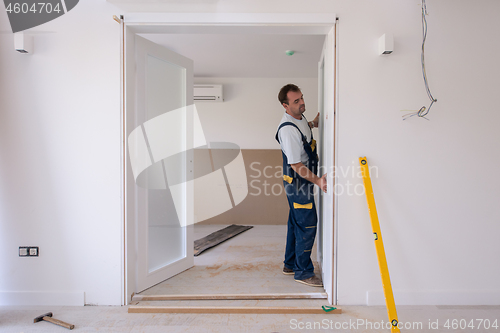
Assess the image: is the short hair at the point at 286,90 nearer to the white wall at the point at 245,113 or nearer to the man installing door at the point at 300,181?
the man installing door at the point at 300,181

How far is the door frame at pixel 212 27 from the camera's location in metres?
2.00

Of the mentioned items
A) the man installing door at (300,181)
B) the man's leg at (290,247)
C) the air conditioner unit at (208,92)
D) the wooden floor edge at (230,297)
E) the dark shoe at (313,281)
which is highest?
the air conditioner unit at (208,92)

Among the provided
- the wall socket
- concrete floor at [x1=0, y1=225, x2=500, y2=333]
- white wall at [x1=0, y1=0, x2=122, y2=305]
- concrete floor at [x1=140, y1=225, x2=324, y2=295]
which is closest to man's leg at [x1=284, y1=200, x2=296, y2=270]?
concrete floor at [x1=140, y1=225, x2=324, y2=295]

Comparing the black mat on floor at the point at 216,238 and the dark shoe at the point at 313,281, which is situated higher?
the dark shoe at the point at 313,281

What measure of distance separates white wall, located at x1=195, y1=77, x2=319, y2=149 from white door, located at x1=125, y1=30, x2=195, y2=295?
2.17m

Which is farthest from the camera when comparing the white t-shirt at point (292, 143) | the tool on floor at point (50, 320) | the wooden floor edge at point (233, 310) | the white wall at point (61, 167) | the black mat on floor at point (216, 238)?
the black mat on floor at point (216, 238)

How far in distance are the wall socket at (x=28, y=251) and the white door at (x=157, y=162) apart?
2.18 ft

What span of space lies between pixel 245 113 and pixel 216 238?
7.02 feet

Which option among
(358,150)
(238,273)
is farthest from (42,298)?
(358,150)

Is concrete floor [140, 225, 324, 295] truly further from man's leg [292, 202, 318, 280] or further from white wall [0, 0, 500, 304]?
white wall [0, 0, 500, 304]

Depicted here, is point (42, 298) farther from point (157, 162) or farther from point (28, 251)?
point (157, 162)

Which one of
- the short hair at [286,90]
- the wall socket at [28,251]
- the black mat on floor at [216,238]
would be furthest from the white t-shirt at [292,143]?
Answer: the wall socket at [28,251]

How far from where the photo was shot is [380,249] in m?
1.82

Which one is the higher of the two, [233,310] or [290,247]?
[290,247]
